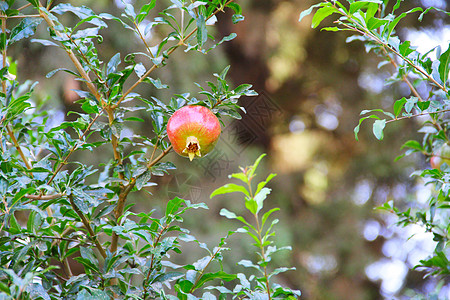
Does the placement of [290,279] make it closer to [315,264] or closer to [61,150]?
[315,264]

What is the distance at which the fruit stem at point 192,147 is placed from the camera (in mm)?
825

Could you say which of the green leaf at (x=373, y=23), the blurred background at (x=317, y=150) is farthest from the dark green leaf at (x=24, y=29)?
the blurred background at (x=317, y=150)

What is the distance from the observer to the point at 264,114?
2822 mm

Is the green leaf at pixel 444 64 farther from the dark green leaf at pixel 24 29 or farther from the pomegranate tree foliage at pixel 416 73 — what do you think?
the dark green leaf at pixel 24 29

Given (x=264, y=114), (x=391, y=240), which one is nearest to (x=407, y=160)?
(x=391, y=240)

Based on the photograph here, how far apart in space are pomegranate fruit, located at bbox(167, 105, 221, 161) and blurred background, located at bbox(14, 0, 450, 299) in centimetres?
191

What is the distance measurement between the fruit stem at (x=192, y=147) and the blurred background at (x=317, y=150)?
188 centimetres

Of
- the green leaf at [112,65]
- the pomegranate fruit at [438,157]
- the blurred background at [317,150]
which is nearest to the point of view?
the green leaf at [112,65]

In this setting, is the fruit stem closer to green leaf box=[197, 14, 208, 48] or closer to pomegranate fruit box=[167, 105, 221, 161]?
pomegranate fruit box=[167, 105, 221, 161]

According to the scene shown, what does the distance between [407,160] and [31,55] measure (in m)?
3.15

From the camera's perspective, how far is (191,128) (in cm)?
79

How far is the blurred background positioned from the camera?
2947 mm

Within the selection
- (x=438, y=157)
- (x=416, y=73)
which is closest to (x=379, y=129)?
(x=416, y=73)

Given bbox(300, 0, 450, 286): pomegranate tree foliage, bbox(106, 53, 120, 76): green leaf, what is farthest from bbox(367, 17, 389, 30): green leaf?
bbox(106, 53, 120, 76): green leaf
